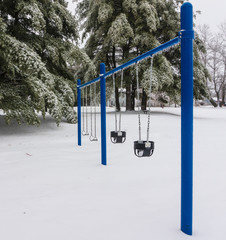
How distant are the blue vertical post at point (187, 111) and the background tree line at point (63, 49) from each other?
17.5 feet

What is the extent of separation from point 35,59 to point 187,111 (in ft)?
18.1

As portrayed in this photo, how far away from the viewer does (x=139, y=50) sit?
13.1 meters

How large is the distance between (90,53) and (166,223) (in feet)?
42.5

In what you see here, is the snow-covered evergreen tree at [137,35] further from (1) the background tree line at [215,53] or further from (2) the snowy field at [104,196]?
(1) the background tree line at [215,53]

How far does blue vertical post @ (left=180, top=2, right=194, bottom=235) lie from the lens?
5.74 ft

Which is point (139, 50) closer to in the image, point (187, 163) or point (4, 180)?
point (4, 180)

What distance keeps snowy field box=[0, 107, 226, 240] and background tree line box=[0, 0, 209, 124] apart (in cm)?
263

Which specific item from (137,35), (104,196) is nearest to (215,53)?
(137,35)

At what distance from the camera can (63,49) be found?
8.30 m

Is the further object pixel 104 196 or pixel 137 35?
pixel 137 35

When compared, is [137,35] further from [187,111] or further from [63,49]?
[187,111]

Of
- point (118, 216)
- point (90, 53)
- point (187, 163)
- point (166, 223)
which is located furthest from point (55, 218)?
point (90, 53)

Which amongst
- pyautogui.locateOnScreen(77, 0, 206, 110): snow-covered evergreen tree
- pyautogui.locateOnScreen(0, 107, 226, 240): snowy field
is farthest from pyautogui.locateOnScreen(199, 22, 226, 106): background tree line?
pyautogui.locateOnScreen(0, 107, 226, 240): snowy field

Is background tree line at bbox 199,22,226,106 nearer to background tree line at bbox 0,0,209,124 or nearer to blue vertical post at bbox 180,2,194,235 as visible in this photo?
background tree line at bbox 0,0,209,124
